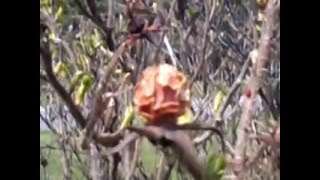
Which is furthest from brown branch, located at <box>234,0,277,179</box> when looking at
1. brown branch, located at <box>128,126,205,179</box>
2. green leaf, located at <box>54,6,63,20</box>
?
green leaf, located at <box>54,6,63,20</box>

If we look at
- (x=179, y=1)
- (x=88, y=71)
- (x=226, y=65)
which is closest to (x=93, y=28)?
(x=88, y=71)

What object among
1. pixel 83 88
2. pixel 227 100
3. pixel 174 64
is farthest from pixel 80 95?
pixel 227 100

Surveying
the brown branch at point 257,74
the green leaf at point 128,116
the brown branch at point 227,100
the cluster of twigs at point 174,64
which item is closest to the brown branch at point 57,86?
the cluster of twigs at point 174,64

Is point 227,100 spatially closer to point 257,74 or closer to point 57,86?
point 257,74

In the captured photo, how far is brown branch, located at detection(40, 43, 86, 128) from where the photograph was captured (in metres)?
2.03

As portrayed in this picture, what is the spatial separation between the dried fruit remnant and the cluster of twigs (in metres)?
0.02

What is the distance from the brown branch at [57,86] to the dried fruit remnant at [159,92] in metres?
0.16

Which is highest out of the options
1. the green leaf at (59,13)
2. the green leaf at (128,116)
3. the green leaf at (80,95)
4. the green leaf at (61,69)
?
the green leaf at (59,13)

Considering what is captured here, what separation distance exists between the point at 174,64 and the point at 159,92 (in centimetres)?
9

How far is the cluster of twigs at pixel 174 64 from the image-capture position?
80.4 inches

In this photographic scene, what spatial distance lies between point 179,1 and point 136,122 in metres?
0.35

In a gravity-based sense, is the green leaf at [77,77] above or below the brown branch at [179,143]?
above

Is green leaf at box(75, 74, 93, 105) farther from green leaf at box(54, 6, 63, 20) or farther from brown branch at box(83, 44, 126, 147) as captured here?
green leaf at box(54, 6, 63, 20)

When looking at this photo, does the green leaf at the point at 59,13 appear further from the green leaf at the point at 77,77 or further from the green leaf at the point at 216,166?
the green leaf at the point at 216,166
